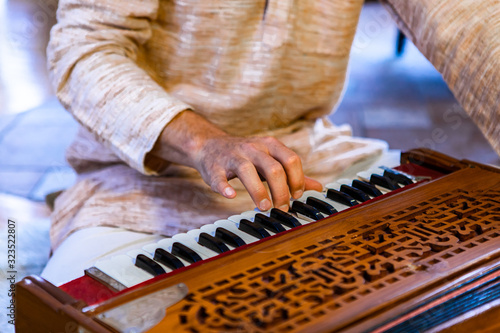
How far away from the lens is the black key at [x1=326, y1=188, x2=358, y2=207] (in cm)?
103

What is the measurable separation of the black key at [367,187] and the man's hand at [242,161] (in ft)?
0.23

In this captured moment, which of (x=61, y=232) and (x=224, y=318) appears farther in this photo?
(x=61, y=232)

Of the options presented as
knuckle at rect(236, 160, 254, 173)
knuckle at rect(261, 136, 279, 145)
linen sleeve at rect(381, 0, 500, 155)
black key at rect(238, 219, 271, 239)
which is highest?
linen sleeve at rect(381, 0, 500, 155)

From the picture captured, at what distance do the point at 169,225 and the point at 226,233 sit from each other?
339 mm

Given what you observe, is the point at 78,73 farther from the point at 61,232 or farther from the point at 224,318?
the point at 224,318

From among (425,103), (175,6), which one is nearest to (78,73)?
(175,6)

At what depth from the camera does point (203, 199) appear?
127 cm

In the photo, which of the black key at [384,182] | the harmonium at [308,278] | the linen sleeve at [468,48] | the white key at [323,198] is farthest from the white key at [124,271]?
the linen sleeve at [468,48]

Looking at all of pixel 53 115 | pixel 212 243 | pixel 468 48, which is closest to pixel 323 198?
pixel 212 243

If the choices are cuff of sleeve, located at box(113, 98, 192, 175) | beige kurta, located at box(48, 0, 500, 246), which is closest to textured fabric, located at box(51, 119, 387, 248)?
beige kurta, located at box(48, 0, 500, 246)

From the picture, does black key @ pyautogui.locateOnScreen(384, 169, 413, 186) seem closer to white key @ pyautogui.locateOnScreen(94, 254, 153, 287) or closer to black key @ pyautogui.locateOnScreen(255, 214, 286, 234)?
black key @ pyautogui.locateOnScreen(255, 214, 286, 234)

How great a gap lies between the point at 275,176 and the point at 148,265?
0.77 feet

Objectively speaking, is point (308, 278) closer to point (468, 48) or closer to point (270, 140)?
point (270, 140)

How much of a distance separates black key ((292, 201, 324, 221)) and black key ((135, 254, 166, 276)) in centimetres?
26
